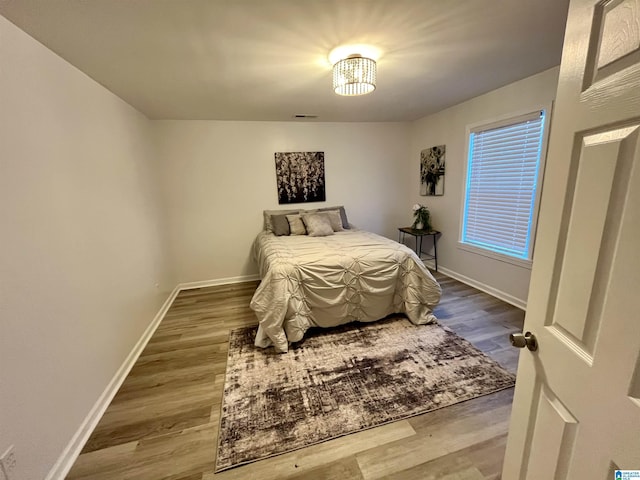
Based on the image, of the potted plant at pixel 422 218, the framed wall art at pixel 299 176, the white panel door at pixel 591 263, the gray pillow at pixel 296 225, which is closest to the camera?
the white panel door at pixel 591 263

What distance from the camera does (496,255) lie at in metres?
3.01

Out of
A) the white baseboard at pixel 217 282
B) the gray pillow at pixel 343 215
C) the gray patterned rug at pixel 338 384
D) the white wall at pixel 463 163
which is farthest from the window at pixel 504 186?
the white baseboard at pixel 217 282

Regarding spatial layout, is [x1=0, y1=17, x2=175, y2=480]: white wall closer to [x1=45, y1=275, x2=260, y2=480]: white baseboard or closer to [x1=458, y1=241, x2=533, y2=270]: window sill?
[x1=45, y1=275, x2=260, y2=480]: white baseboard

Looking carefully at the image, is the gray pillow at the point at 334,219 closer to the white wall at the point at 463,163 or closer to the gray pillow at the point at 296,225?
the gray pillow at the point at 296,225

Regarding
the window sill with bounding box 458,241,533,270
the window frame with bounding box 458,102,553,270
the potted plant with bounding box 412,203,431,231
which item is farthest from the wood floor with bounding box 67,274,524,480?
the potted plant with bounding box 412,203,431,231

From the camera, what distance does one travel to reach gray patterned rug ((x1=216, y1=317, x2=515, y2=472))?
1495 mm

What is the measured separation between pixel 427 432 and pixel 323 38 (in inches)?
94.4

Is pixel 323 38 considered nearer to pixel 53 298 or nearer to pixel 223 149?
pixel 53 298

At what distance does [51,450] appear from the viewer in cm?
127

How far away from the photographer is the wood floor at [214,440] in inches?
50.9

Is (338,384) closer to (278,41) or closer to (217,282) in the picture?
(278,41)

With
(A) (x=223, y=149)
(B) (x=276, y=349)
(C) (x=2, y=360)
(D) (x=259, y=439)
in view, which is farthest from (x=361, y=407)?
(A) (x=223, y=149)

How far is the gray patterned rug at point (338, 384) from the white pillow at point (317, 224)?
4.39ft

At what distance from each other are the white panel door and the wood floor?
2.31 feet
